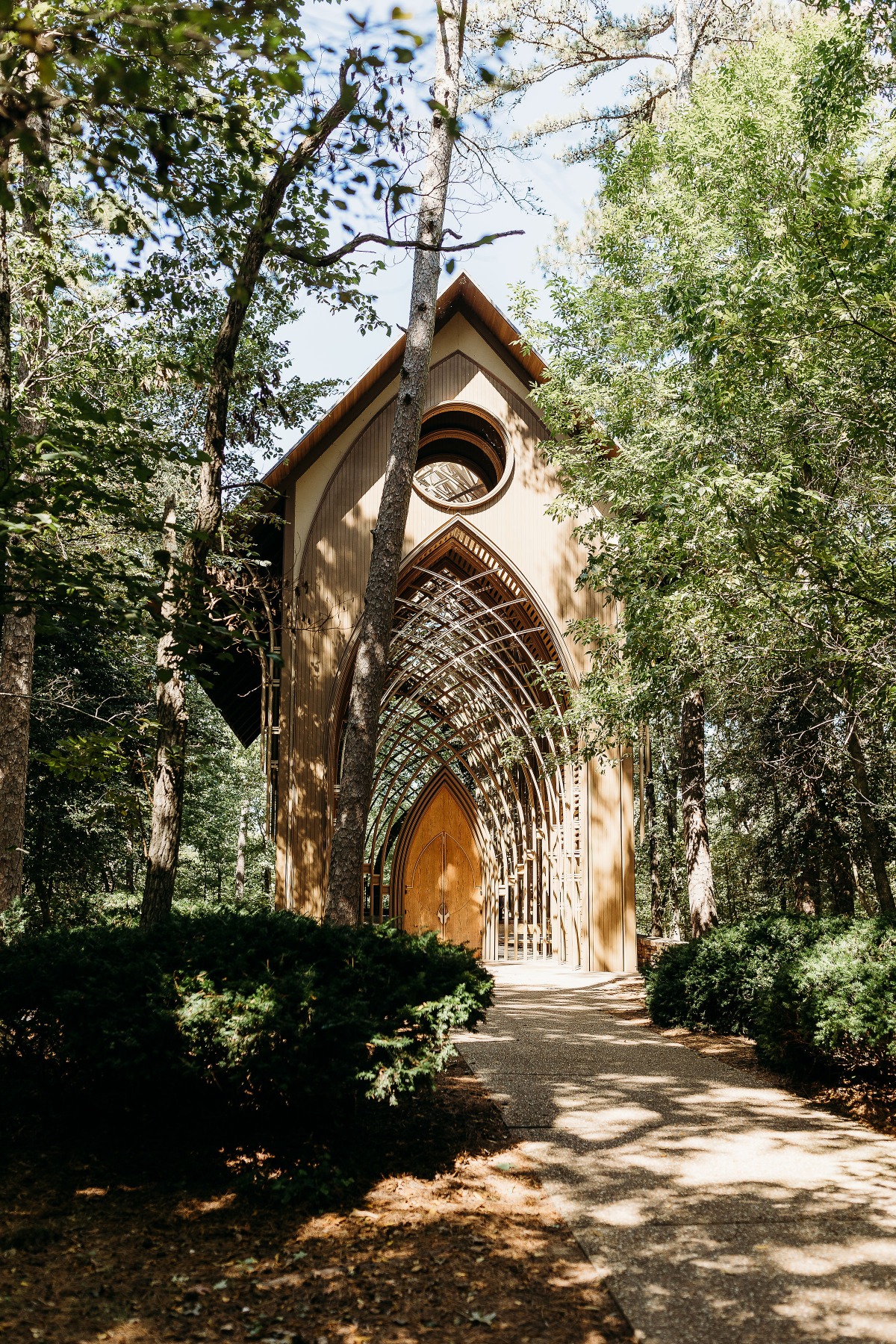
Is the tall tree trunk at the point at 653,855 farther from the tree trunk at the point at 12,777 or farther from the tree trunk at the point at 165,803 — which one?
the tree trunk at the point at 165,803

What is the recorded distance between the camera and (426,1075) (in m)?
4.61

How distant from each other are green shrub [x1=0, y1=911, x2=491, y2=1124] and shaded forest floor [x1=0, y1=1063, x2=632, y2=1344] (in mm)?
364

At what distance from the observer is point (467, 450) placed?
15.1m

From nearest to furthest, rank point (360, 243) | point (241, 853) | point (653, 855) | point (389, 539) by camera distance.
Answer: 1. point (360, 243)
2. point (389, 539)
3. point (653, 855)
4. point (241, 853)

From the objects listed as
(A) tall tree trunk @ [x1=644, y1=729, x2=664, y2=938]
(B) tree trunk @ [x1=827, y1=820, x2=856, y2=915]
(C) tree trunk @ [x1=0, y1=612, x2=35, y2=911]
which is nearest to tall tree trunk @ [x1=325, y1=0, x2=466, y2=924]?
(C) tree trunk @ [x1=0, y1=612, x2=35, y2=911]

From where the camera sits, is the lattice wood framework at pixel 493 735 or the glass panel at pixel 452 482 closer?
the lattice wood framework at pixel 493 735

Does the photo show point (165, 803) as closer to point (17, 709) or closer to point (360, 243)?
point (360, 243)

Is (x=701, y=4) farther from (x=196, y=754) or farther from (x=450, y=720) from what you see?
(x=196, y=754)

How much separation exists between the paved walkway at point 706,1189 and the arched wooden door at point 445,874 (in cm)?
746

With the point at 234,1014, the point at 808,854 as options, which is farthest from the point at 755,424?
the point at 808,854

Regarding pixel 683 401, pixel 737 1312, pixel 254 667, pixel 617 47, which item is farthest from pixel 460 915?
pixel 617 47

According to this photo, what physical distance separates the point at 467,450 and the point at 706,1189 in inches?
482

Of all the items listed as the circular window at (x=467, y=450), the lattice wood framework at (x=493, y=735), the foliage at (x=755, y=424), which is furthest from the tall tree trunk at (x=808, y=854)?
the circular window at (x=467, y=450)

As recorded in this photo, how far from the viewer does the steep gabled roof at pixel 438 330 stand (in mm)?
12562
